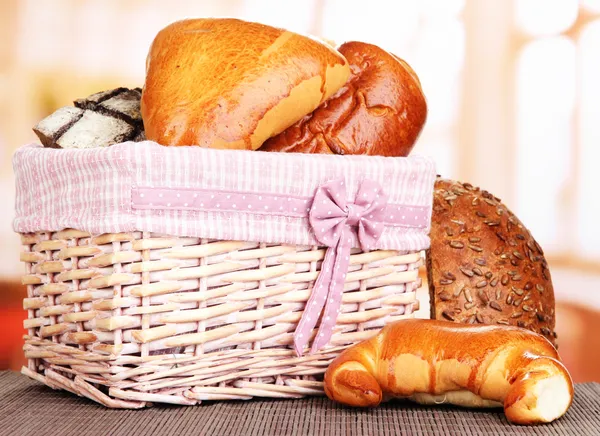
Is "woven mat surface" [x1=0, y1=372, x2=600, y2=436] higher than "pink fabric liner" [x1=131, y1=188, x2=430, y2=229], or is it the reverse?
"pink fabric liner" [x1=131, y1=188, x2=430, y2=229]

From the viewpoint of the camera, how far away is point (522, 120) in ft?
10.1

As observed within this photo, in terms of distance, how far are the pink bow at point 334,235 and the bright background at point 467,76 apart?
5.87ft

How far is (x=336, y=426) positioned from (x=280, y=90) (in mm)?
504

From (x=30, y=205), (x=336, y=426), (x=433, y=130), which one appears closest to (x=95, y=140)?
(x=30, y=205)

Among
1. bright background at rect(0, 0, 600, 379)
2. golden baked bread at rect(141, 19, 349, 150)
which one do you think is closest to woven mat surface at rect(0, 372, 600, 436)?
golden baked bread at rect(141, 19, 349, 150)

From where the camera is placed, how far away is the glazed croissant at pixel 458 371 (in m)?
1.09

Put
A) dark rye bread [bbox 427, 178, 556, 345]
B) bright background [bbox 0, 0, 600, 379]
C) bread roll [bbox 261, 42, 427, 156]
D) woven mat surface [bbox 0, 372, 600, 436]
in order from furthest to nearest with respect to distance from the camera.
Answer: bright background [bbox 0, 0, 600, 379]
dark rye bread [bbox 427, 178, 556, 345]
bread roll [bbox 261, 42, 427, 156]
woven mat surface [bbox 0, 372, 600, 436]

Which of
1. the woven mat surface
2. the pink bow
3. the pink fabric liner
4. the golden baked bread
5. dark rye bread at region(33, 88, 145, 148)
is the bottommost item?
the woven mat surface

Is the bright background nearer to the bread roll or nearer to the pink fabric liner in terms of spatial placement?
the bread roll

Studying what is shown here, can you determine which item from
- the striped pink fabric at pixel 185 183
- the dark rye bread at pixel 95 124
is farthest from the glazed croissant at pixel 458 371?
the dark rye bread at pixel 95 124

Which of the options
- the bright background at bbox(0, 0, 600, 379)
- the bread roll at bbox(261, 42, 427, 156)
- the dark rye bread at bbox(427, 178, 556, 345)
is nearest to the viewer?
the bread roll at bbox(261, 42, 427, 156)

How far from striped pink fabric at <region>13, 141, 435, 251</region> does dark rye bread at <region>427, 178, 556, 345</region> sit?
0.80 feet

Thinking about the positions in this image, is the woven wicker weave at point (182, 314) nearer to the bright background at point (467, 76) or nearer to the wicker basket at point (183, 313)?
the wicker basket at point (183, 313)

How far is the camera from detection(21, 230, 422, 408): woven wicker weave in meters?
1.15
